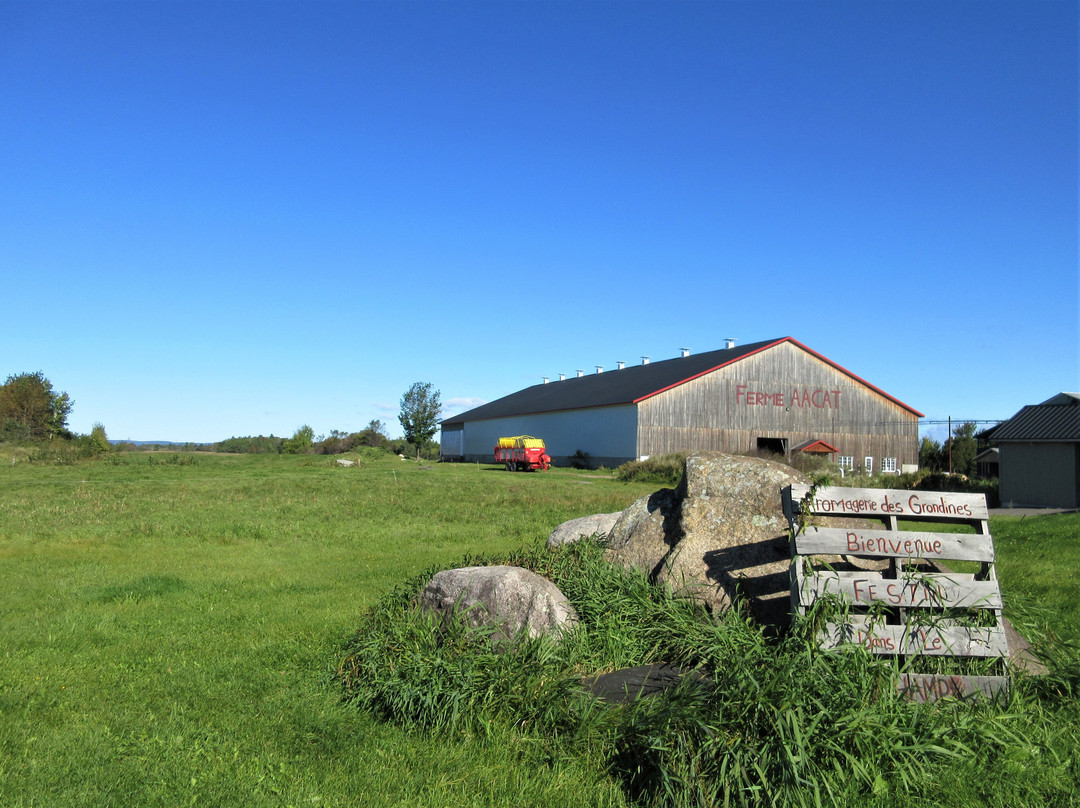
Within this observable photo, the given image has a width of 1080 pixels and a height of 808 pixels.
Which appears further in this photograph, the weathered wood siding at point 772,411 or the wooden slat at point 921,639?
the weathered wood siding at point 772,411

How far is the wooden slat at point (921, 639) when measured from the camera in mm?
4723

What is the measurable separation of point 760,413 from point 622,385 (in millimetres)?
10645

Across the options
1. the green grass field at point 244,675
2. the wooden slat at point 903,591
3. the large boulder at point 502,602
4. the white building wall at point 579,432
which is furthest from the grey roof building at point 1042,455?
the large boulder at point 502,602

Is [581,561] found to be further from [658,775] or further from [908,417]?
[908,417]

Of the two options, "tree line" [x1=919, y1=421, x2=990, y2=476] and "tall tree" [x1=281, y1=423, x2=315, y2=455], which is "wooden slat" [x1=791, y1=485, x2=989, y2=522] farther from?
"tall tree" [x1=281, y1=423, x2=315, y2=455]

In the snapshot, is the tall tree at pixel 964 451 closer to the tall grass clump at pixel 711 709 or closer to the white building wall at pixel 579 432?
the white building wall at pixel 579 432

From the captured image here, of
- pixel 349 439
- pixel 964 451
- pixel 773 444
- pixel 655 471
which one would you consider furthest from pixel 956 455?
pixel 349 439

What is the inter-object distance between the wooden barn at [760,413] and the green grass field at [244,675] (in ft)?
108

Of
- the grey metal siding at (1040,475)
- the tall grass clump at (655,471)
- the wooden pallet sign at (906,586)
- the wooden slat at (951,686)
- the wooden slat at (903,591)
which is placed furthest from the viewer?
the tall grass clump at (655,471)

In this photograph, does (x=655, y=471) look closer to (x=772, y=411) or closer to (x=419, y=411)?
(x=772, y=411)

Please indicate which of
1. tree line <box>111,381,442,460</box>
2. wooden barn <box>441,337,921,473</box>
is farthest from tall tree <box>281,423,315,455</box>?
wooden barn <box>441,337,921,473</box>

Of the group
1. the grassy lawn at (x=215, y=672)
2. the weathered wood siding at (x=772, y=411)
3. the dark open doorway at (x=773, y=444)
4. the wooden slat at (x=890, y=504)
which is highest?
the weathered wood siding at (x=772, y=411)

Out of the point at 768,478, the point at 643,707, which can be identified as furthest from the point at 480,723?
the point at 768,478

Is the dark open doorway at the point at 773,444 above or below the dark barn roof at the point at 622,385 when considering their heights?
below
